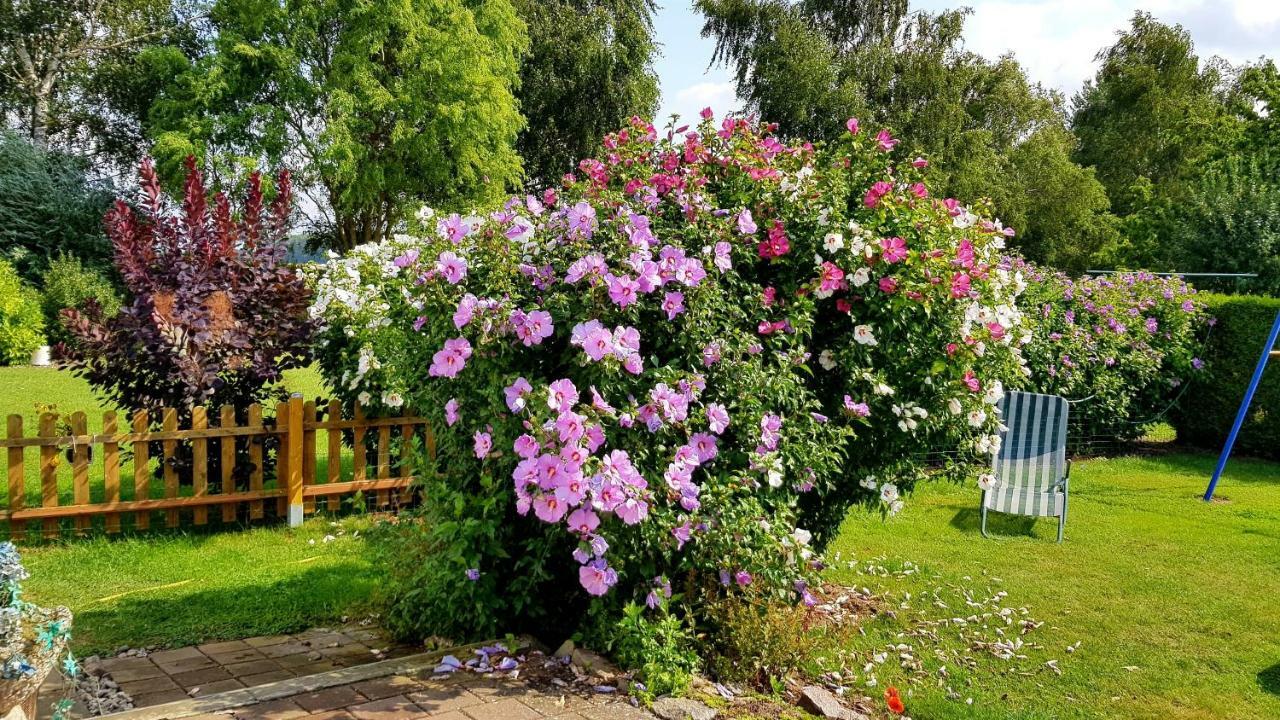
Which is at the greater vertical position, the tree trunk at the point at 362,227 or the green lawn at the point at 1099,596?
the tree trunk at the point at 362,227

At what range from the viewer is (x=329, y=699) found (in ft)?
10.4

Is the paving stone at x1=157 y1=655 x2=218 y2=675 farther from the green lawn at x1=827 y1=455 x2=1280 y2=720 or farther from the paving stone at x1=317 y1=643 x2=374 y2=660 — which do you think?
the green lawn at x1=827 y1=455 x2=1280 y2=720

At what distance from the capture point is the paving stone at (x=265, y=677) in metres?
3.57

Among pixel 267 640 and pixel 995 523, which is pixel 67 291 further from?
pixel 995 523

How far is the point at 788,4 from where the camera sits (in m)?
29.6

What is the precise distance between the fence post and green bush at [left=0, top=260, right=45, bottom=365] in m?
14.0

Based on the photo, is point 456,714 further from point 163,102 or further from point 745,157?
point 163,102

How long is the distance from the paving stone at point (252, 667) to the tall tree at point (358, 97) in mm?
22111

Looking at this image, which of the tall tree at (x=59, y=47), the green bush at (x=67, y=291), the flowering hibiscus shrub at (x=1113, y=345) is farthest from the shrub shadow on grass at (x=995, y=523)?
the tall tree at (x=59, y=47)

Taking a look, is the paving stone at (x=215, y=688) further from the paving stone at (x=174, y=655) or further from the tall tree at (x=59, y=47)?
the tall tree at (x=59, y=47)

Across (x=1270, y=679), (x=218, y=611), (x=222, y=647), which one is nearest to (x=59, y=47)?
(x=218, y=611)

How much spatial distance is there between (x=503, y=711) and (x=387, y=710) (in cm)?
39

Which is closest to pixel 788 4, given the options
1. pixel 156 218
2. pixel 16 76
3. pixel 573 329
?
pixel 16 76

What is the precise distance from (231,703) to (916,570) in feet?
13.3
